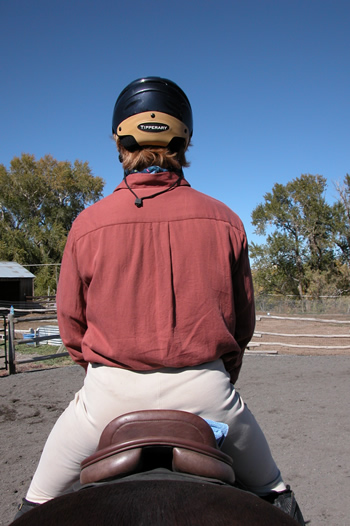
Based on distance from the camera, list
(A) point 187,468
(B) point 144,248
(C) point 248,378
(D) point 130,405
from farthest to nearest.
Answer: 1. (C) point 248,378
2. (B) point 144,248
3. (D) point 130,405
4. (A) point 187,468

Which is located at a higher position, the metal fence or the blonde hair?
the blonde hair

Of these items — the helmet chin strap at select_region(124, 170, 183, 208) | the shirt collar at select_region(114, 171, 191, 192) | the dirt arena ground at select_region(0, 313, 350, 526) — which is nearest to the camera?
the helmet chin strap at select_region(124, 170, 183, 208)

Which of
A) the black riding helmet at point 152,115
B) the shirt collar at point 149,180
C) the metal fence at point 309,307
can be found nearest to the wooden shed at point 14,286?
the metal fence at point 309,307

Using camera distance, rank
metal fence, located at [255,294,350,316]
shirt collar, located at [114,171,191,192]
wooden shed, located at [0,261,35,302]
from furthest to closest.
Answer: wooden shed, located at [0,261,35,302] < metal fence, located at [255,294,350,316] < shirt collar, located at [114,171,191,192]

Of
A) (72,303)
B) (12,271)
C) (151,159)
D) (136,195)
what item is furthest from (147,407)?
(12,271)

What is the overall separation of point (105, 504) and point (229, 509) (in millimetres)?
263

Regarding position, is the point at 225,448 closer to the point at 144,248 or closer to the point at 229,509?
the point at 229,509

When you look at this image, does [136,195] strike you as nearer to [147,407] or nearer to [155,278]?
[155,278]

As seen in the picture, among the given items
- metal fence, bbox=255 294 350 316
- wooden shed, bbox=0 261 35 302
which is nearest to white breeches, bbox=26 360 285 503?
metal fence, bbox=255 294 350 316

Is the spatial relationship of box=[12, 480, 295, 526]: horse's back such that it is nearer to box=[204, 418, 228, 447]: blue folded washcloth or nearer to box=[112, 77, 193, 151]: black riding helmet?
box=[204, 418, 228, 447]: blue folded washcloth

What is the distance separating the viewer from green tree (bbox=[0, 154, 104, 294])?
44.1 meters

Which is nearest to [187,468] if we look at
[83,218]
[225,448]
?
[225,448]

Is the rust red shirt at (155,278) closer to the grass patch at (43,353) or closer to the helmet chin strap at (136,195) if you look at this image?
the helmet chin strap at (136,195)

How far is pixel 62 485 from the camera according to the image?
4.89ft
